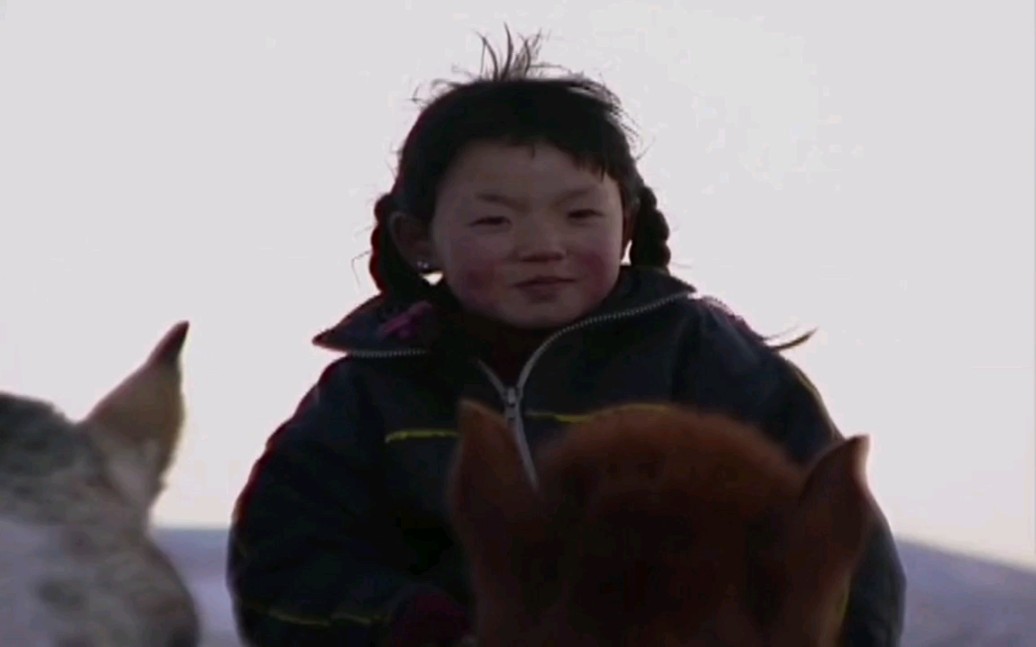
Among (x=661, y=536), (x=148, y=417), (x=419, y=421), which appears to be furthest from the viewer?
(x=419, y=421)

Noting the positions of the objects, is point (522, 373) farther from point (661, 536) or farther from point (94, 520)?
point (661, 536)

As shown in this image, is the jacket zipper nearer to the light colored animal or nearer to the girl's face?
the girl's face

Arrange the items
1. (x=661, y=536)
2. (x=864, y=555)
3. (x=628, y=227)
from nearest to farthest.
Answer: (x=661, y=536) < (x=864, y=555) < (x=628, y=227)

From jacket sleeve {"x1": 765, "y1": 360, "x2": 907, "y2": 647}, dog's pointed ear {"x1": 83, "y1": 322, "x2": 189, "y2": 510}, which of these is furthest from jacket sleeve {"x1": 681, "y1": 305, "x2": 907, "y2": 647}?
dog's pointed ear {"x1": 83, "y1": 322, "x2": 189, "y2": 510}

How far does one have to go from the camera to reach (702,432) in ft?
3.77

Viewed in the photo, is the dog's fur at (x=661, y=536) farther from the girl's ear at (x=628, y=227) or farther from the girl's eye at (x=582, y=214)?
the girl's ear at (x=628, y=227)

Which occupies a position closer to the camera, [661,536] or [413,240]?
[661,536]

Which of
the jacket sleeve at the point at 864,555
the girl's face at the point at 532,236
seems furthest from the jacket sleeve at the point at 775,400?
the girl's face at the point at 532,236

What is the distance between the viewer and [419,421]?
182 centimetres

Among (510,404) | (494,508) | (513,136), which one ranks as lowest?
(510,404)

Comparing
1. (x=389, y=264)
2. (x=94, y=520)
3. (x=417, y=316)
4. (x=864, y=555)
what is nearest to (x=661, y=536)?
(x=864, y=555)

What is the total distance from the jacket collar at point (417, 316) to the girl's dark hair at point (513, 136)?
0.04 m

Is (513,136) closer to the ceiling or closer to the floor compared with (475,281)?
closer to the ceiling

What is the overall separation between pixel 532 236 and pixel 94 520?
454mm
